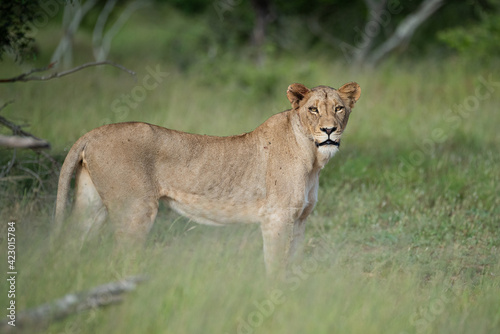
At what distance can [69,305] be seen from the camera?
2.94 m

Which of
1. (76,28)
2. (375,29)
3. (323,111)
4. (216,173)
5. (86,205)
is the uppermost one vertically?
(375,29)

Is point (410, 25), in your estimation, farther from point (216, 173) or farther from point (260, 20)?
point (216, 173)

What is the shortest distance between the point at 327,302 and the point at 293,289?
0.85 ft

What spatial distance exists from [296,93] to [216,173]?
2.47ft

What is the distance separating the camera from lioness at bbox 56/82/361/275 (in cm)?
432

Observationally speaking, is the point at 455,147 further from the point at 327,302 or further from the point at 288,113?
the point at 327,302

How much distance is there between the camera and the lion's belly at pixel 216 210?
15.0 feet

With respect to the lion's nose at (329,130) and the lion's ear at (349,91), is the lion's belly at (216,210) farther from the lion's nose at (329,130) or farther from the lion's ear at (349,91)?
the lion's ear at (349,91)

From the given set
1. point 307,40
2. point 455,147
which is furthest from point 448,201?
point 307,40

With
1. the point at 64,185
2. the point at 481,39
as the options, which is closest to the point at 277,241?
the point at 64,185

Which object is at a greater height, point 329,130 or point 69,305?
point 329,130

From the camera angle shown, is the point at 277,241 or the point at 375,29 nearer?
the point at 277,241

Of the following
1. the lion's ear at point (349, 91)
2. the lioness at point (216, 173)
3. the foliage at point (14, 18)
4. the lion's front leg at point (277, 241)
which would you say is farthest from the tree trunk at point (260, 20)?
the lion's front leg at point (277, 241)

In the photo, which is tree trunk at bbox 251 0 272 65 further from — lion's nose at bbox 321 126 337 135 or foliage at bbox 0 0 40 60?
lion's nose at bbox 321 126 337 135
